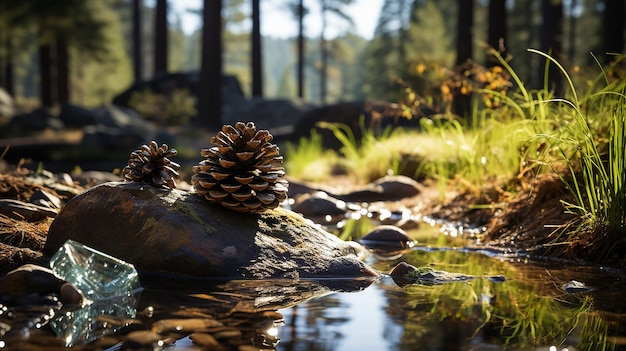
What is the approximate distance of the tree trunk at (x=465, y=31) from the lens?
48.6 ft

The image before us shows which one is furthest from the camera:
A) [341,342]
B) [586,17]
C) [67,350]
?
[586,17]

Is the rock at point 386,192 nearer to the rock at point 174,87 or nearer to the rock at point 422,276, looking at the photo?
the rock at point 422,276

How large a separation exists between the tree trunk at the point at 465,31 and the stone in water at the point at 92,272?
12379 millimetres

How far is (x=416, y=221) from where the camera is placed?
6.68 meters

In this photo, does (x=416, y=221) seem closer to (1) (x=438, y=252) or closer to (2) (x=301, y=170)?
(1) (x=438, y=252)

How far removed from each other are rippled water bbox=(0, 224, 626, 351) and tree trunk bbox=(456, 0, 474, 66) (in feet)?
37.6

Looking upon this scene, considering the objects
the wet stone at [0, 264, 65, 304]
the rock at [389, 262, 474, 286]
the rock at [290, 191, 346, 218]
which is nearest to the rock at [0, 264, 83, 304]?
the wet stone at [0, 264, 65, 304]

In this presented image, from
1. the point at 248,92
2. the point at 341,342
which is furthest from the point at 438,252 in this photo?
the point at 248,92

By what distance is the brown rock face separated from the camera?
146 inches

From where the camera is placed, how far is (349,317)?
2.93 metres

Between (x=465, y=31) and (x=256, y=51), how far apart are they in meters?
12.2

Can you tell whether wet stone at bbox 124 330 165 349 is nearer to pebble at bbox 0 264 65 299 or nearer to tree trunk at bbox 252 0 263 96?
pebble at bbox 0 264 65 299

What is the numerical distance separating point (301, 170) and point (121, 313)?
8649mm

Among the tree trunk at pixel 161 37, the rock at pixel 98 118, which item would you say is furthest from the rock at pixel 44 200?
the tree trunk at pixel 161 37
